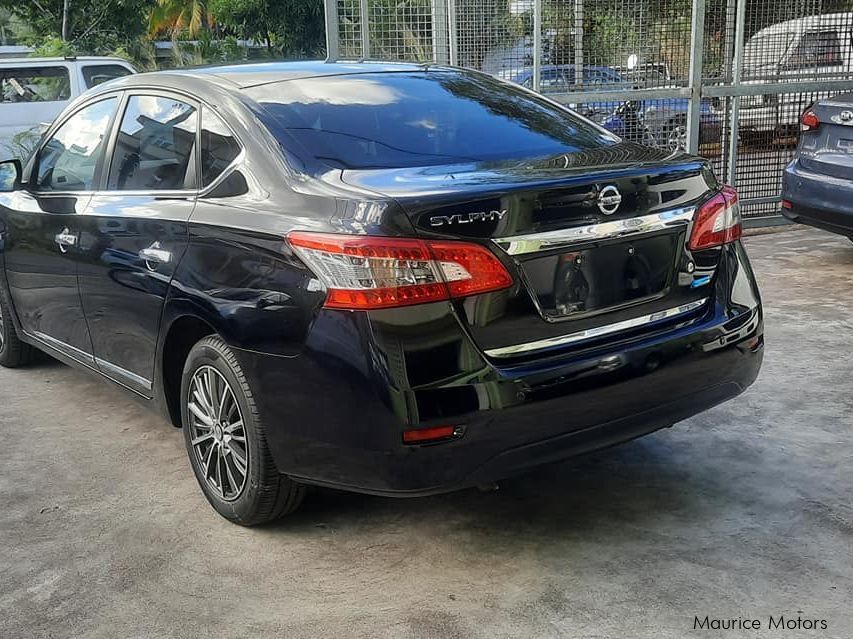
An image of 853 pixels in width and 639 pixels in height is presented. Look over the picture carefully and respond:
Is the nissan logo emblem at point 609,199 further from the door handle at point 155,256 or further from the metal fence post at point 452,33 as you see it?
the metal fence post at point 452,33

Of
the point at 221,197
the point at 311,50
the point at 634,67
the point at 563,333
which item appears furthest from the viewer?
the point at 311,50

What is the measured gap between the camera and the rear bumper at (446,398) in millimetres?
2699

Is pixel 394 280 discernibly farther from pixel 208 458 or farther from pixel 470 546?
pixel 208 458

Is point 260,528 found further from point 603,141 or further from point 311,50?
point 311,50

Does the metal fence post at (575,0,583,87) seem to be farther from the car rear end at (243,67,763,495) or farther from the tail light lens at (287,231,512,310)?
the tail light lens at (287,231,512,310)

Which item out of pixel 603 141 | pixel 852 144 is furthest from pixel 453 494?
pixel 852 144

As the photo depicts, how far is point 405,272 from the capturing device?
269cm

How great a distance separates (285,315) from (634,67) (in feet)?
20.6

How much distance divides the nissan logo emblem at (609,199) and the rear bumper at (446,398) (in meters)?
0.40

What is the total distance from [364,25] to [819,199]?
3.72 m

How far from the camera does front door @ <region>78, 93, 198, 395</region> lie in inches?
138

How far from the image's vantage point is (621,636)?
103 inches

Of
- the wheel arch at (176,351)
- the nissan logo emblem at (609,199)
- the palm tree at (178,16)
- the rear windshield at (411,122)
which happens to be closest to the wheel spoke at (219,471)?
the wheel arch at (176,351)

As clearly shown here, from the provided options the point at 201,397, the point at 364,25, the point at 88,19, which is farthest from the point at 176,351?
the point at 88,19
